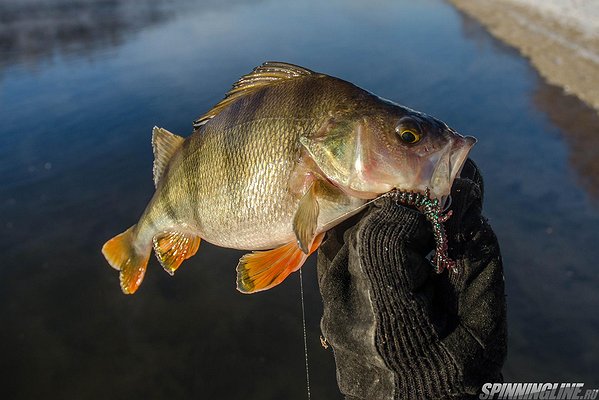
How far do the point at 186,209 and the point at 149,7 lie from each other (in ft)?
57.9

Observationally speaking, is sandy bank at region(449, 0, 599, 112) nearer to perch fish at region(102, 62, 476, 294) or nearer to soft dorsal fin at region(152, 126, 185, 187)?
perch fish at region(102, 62, 476, 294)

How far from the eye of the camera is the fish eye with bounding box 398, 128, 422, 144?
170 cm

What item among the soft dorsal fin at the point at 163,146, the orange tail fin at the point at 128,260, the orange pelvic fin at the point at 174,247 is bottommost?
the orange tail fin at the point at 128,260

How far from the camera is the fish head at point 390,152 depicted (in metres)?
1.66

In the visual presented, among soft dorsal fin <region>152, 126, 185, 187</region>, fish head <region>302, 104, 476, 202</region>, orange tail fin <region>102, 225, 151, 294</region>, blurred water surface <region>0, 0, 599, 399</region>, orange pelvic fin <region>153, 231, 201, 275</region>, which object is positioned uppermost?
fish head <region>302, 104, 476, 202</region>

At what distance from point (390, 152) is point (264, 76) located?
0.74m

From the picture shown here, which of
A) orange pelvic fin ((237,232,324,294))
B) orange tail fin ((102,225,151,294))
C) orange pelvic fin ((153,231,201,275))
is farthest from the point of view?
orange tail fin ((102,225,151,294))

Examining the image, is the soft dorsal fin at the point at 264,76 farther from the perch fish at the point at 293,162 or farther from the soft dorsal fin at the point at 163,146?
the soft dorsal fin at the point at 163,146

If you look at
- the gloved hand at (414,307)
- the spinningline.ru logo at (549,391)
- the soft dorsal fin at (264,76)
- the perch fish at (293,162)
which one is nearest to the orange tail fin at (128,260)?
the perch fish at (293,162)

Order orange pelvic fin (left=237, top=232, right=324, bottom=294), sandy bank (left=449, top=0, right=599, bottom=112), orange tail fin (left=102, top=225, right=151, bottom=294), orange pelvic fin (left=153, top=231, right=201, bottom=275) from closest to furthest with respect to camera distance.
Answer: orange pelvic fin (left=237, top=232, right=324, bottom=294), orange pelvic fin (left=153, top=231, right=201, bottom=275), orange tail fin (left=102, top=225, right=151, bottom=294), sandy bank (left=449, top=0, right=599, bottom=112)

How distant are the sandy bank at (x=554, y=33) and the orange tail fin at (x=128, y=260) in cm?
857

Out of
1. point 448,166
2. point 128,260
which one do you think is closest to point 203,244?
point 128,260

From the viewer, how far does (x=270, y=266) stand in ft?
6.51

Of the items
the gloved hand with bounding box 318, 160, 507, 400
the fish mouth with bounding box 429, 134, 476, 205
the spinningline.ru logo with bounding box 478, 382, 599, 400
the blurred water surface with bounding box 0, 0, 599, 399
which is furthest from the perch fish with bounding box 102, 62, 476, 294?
the spinningline.ru logo with bounding box 478, 382, 599, 400
